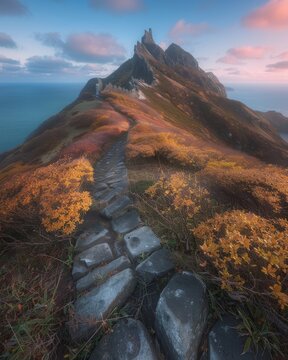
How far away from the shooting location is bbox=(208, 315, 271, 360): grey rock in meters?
3.64

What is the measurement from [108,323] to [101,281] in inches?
39.8

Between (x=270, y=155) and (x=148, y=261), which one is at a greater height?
(x=148, y=261)

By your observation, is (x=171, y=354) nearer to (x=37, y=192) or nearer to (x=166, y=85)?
(x=37, y=192)

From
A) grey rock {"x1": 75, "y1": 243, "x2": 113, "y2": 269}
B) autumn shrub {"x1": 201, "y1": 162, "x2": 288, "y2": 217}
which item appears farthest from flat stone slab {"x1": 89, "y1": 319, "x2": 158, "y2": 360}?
autumn shrub {"x1": 201, "y1": 162, "x2": 288, "y2": 217}

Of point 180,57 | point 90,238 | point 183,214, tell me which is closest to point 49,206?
point 90,238

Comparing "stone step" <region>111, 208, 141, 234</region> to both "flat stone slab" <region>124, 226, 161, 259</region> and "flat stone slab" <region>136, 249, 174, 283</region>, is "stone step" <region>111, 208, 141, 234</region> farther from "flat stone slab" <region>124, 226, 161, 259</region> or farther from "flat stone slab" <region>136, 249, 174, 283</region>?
"flat stone slab" <region>136, 249, 174, 283</region>

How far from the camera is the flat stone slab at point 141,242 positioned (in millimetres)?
5855

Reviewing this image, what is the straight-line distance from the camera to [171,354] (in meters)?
3.84

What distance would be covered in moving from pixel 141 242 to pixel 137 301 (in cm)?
161

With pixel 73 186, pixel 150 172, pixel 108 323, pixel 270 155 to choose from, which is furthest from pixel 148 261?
pixel 270 155

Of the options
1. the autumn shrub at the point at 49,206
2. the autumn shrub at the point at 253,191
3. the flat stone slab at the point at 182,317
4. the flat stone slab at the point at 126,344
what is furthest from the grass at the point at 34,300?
the autumn shrub at the point at 253,191

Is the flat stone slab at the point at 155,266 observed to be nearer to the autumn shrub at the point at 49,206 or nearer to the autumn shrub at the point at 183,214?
the autumn shrub at the point at 183,214

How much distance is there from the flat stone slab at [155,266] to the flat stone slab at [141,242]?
1.03 feet

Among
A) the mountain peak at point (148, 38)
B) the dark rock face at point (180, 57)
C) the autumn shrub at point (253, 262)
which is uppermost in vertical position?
the mountain peak at point (148, 38)
